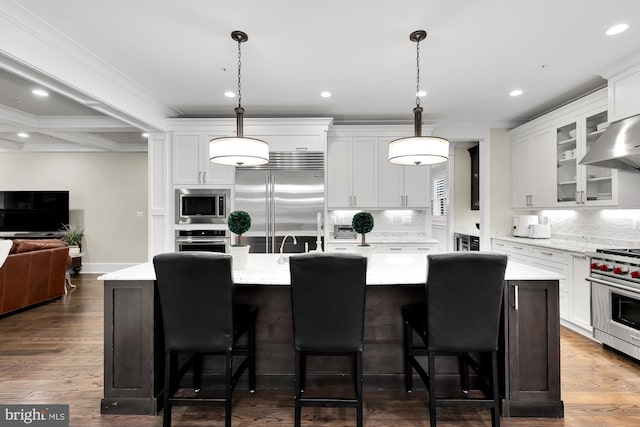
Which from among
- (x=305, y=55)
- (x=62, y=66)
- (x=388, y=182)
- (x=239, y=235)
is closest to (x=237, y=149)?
(x=239, y=235)

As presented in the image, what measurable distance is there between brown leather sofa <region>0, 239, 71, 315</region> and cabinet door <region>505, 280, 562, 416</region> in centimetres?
517

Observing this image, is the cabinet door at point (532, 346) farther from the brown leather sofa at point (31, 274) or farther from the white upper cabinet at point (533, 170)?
the brown leather sofa at point (31, 274)

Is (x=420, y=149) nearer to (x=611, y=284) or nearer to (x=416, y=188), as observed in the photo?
(x=611, y=284)

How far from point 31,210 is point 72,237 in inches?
39.7

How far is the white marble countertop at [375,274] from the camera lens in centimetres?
192

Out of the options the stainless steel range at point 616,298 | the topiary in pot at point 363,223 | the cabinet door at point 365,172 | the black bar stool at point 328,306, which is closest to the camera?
the black bar stool at point 328,306

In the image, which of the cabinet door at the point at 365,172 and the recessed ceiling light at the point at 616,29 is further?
the cabinet door at the point at 365,172

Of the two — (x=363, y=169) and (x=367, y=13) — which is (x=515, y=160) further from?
(x=367, y=13)

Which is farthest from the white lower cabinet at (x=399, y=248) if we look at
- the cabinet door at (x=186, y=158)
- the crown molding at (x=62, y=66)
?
the crown molding at (x=62, y=66)

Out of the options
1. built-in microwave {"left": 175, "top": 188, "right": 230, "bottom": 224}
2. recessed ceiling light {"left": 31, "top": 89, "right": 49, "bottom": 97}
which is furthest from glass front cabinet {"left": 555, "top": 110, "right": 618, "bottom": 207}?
recessed ceiling light {"left": 31, "top": 89, "right": 49, "bottom": 97}

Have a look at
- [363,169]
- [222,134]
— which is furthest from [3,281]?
[363,169]

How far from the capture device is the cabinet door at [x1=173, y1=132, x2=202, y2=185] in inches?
172

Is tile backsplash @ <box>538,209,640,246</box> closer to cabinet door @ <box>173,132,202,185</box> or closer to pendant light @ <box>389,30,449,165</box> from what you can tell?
pendant light @ <box>389,30,449,165</box>

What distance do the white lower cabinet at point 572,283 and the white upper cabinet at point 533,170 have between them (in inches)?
30.0
